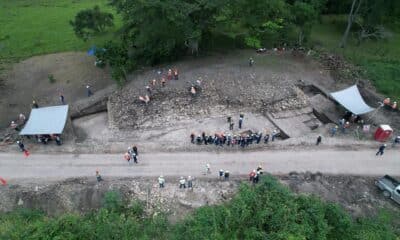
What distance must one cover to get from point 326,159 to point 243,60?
42.7 feet

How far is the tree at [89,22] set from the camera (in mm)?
34531

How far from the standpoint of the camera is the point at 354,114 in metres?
24.2

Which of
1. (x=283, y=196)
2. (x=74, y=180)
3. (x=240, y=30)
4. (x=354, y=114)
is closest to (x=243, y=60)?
(x=240, y=30)

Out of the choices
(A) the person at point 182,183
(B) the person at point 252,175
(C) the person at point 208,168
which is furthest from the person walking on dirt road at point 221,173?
(A) the person at point 182,183

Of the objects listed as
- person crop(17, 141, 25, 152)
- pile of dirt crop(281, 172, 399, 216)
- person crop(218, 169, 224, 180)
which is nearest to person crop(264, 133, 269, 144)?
pile of dirt crop(281, 172, 399, 216)

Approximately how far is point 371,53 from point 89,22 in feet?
98.1

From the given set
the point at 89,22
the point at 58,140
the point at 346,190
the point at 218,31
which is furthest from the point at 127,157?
the point at 89,22

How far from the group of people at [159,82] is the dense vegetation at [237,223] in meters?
9.93

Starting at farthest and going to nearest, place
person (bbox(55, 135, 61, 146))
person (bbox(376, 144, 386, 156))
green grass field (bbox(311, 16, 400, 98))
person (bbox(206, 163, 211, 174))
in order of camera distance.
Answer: green grass field (bbox(311, 16, 400, 98)) → person (bbox(55, 135, 61, 146)) → person (bbox(376, 144, 386, 156)) → person (bbox(206, 163, 211, 174))

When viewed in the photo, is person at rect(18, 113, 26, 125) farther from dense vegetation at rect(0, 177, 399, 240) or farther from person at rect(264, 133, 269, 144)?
person at rect(264, 133, 269, 144)

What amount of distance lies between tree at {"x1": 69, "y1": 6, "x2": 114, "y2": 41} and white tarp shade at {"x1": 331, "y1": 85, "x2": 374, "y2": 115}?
24998 millimetres

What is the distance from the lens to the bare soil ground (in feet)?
61.6

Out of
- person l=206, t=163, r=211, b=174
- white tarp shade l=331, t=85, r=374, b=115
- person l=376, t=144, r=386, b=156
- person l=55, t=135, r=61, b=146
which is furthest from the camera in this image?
white tarp shade l=331, t=85, r=374, b=115

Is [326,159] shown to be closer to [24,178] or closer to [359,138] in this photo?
[359,138]
